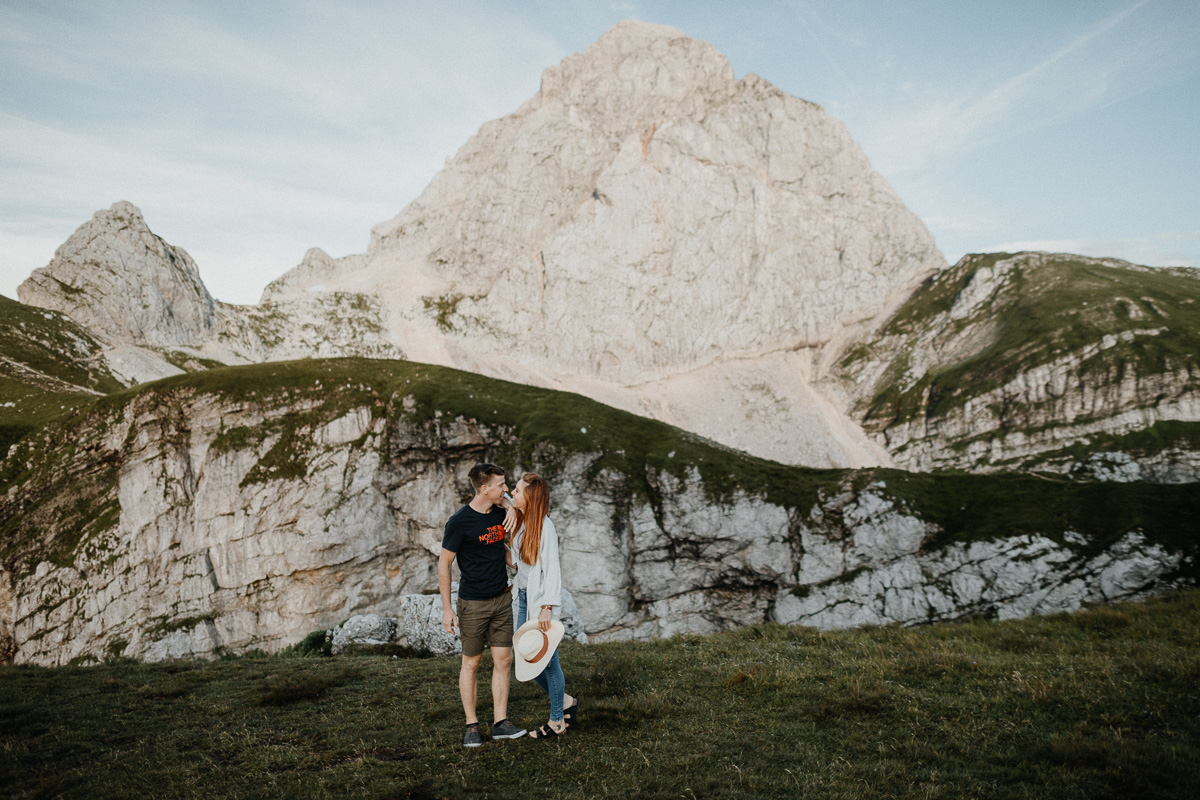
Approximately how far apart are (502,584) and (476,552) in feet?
2.41

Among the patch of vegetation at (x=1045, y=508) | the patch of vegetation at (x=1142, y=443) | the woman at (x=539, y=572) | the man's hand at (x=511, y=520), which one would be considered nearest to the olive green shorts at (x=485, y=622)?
the woman at (x=539, y=572)

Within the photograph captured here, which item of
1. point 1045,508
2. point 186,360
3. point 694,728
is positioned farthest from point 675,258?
point 694,728

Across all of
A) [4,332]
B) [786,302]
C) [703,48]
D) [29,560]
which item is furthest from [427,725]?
[703,48]

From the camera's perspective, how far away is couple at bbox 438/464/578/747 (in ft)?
30.7

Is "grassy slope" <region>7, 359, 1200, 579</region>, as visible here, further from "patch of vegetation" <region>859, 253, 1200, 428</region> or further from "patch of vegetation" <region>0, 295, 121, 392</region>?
"patch of vegetation" <region>859, 253, 1200, 428</region>

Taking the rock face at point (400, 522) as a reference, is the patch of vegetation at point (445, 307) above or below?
above

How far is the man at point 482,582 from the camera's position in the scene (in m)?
9.49

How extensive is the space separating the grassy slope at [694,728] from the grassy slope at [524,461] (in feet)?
122

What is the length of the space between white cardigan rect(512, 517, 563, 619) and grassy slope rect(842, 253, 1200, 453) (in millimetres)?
137410

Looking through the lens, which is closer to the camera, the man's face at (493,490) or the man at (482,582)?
the man at (482,582)

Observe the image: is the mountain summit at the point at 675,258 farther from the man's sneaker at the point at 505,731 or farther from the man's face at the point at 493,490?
the man's sneaker at the point at 505,731

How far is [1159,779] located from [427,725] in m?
10.4

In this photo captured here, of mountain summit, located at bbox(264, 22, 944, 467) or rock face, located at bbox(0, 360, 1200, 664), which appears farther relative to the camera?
mountain summit, located at bbox(264, 22, 944, 467)

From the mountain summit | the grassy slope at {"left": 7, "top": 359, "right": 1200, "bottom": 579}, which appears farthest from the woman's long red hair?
the mountain summit
